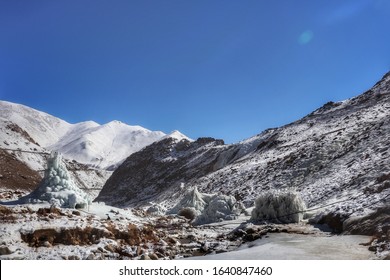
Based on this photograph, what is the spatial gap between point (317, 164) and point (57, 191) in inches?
866

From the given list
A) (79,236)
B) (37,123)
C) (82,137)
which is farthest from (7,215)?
(37,123)

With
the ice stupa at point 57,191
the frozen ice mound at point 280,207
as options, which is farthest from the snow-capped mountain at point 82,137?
the frozen ice mound at point 280,207

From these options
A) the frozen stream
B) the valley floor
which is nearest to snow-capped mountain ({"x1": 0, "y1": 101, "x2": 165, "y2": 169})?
the valley floor

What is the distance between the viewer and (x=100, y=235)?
14.5 meters

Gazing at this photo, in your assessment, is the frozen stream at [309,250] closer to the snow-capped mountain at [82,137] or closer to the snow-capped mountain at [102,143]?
the snow-capped mountain at [102,143]

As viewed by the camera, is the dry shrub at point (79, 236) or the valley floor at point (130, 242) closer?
the valley floor at point (130, 242)

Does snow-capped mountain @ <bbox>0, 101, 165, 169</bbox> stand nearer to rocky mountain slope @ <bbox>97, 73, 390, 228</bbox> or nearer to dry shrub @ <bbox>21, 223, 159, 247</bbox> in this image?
rocky mountain slope @ <bbox>97, 73, 390, 228</bbox>

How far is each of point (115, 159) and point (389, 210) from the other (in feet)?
490

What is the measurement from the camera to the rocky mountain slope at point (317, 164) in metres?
21.7

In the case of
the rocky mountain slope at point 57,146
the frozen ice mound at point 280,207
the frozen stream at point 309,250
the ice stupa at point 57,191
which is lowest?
the frozen stream at point 309,250

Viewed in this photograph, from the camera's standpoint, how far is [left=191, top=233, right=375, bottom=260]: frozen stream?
1101 centimetres

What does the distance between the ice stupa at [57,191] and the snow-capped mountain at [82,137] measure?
117838mm

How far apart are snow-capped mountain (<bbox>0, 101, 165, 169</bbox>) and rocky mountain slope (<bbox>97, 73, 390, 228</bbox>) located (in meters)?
75.6

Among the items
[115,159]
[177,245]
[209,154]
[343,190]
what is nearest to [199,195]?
[343,190]
